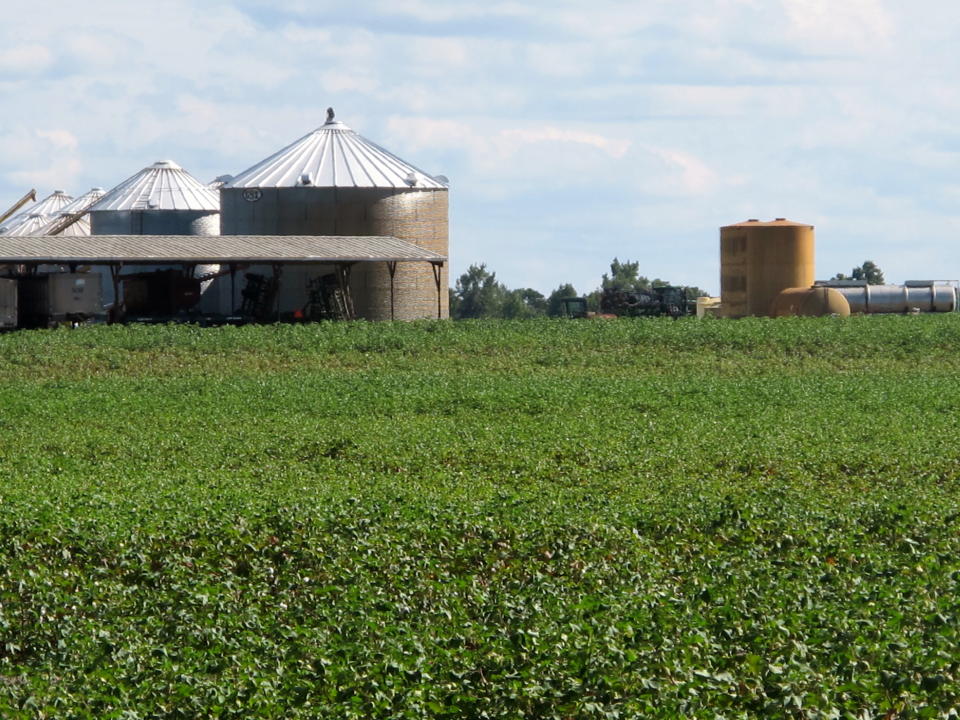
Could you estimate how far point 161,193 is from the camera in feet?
232

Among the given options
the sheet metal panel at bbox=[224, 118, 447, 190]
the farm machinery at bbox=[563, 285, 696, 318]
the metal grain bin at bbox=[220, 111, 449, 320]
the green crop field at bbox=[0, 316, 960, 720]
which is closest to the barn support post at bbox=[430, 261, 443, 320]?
the metal grain bin at bbox=[220, 111, 449, 320]

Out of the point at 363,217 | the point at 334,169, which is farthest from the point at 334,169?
the point at 363,217

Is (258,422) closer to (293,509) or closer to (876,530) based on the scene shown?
(293,509)

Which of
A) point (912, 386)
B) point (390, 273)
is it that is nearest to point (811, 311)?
point (390, 273)

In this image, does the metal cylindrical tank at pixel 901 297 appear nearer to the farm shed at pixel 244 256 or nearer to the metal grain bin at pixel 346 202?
the metal grain bin at pixel 346 202

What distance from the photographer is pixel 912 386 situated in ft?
108

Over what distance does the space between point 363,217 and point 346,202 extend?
37.6 inches

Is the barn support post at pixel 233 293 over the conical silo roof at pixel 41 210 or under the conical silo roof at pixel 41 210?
under

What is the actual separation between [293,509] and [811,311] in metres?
48.7

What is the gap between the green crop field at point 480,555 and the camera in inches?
396

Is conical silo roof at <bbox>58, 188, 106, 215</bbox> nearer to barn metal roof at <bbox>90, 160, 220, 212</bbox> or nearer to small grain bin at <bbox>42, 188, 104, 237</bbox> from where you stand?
small grain bin at <bbox>42, 188, 104, 237</bbox>

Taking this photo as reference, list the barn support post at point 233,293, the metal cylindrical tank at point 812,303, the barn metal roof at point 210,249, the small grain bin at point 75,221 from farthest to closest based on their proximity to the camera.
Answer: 1. the small grain bin at point 75,221
2. the metal cylindrical tank at point 812,303
3. the barn support post at point 233,293
4. the barn metal roof at point 210,249

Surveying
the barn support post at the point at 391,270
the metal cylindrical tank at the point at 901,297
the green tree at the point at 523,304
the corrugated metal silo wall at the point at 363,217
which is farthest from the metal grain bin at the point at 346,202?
the green tree at the point at 523,304

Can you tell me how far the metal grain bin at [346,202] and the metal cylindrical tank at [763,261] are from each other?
536 inches
